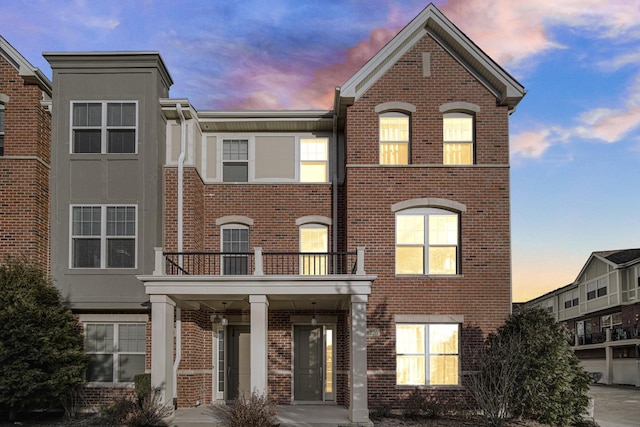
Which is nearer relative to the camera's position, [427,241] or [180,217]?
[427,241]

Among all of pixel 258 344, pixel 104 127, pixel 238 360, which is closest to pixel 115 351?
pixel 238 360

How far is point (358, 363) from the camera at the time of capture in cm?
1586

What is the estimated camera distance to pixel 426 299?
18000 mm

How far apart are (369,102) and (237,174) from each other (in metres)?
4.95

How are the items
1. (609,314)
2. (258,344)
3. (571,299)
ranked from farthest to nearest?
1. (571,299)
2. (609,314)
3. (258,344)

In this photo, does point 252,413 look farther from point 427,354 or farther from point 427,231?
point 427,231

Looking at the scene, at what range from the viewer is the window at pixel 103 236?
1798 centimetres

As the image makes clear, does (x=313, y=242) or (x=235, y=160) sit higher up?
(x=235, y=160)

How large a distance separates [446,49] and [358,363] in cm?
955

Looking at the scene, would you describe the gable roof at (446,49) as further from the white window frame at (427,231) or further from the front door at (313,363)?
the front door at (313,363)

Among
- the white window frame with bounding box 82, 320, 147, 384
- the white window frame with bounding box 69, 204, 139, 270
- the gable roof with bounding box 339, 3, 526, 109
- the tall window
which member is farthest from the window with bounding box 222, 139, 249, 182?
the white window frame with bounding box 82, 320, 147, 384

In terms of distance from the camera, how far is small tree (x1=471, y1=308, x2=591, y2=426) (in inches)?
617

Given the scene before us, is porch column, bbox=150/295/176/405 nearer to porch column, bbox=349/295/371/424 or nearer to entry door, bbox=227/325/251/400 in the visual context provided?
entry door, bbox=227/325/251/400

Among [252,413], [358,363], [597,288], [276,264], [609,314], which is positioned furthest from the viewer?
[597,288]
